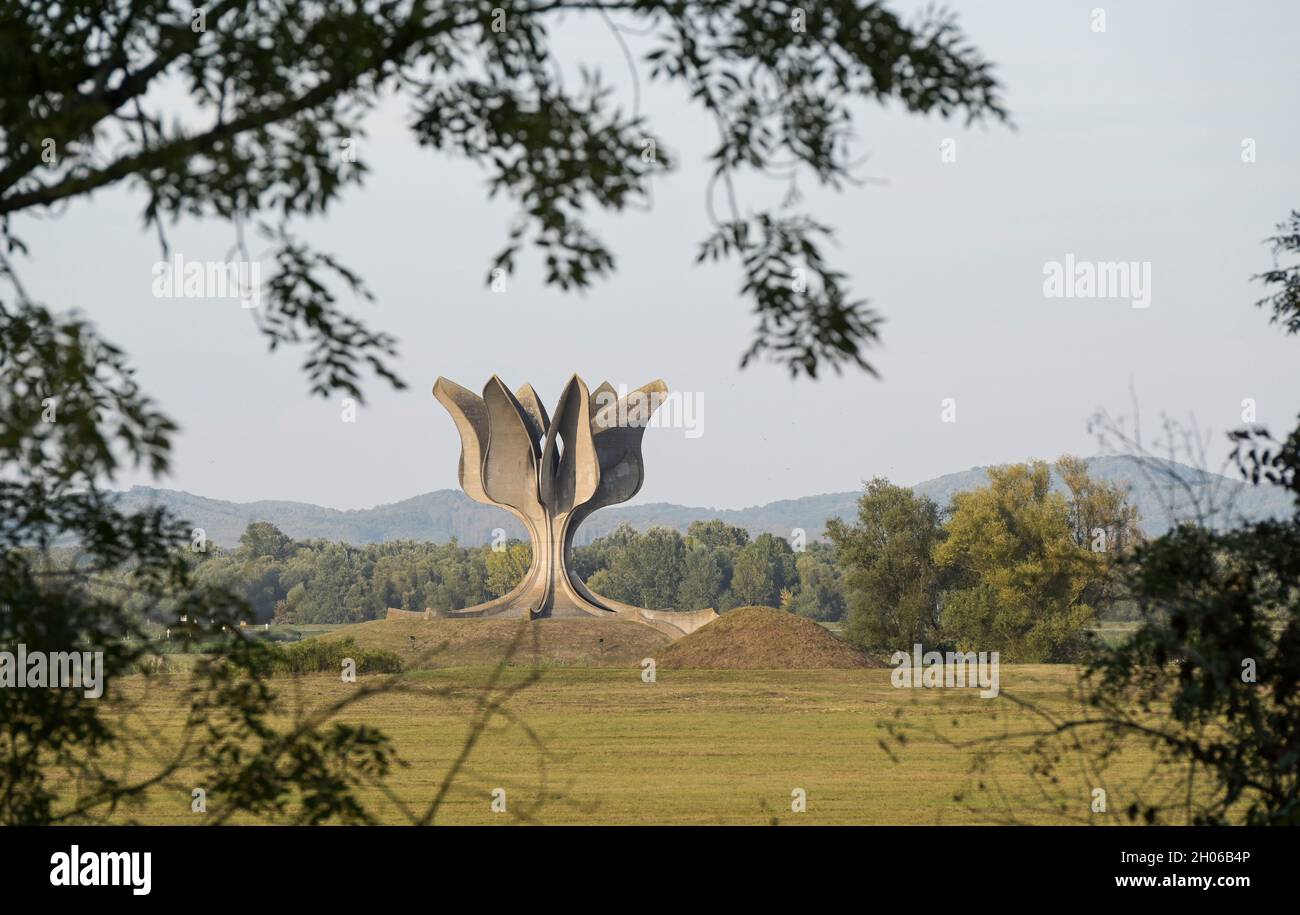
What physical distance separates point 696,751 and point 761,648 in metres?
14.4

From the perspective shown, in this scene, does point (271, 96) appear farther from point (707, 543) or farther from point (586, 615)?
point (707, 543)

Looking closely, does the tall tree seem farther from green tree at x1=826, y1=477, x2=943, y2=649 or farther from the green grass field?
the green grass field

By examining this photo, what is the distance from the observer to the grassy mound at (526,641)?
34.8 metres

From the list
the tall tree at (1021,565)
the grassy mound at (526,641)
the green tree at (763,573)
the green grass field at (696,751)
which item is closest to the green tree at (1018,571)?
the tall tree at (1021,565)

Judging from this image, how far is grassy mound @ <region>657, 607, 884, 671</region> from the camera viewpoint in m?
33.0

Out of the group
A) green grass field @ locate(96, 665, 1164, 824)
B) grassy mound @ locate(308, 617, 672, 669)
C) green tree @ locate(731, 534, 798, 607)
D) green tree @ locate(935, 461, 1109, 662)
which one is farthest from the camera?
green tree @ locate(731, 534, 798, 607)

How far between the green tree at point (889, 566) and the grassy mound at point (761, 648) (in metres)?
9.85

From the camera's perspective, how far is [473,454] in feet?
129

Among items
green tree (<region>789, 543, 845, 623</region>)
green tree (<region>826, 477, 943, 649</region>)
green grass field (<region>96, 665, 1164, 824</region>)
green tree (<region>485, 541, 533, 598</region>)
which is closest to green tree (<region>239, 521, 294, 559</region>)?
green tree (<region>485, 541, 533, 598</region>)

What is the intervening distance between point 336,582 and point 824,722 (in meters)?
70.0

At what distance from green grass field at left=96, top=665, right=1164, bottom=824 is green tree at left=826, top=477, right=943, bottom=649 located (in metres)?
13.5

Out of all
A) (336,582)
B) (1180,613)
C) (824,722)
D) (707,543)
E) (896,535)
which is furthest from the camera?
(707,543)

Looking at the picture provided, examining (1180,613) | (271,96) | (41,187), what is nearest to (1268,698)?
(1180,613)
